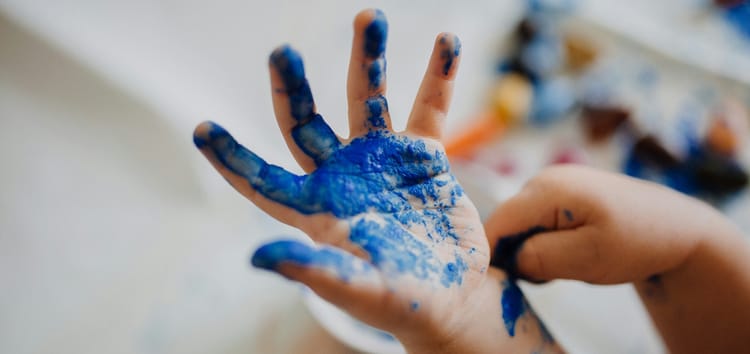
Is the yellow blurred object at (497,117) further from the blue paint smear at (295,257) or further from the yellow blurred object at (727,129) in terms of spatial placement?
the blue paint smear at (295,257)

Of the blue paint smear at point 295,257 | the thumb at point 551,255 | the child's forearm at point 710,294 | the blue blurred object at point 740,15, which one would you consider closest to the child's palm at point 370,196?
the blue paint smear at point 295,257

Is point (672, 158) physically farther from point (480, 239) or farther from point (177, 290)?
point (177, 290)

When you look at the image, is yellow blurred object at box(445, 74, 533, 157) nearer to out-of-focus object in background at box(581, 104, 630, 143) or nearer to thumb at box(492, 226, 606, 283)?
out-of-focus object in background at box(581, 104, 630, 143)

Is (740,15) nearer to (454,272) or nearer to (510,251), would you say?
(510,251)

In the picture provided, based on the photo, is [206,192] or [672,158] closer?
→ [206,192]

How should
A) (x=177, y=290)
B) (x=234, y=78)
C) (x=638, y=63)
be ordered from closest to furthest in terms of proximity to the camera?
1. (x=177, y=290)
2. (x=234, y=78)
3. (x=638, y=63)

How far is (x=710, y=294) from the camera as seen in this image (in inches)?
20.2

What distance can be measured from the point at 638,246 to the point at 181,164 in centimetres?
62

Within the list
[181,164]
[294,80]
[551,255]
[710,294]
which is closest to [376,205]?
[294,80]

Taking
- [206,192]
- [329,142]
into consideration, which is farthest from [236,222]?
[329,142]

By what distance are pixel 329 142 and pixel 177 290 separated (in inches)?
16.4

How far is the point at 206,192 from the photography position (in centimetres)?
77

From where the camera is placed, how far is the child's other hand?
48 cm

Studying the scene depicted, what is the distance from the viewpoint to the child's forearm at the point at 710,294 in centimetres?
50
